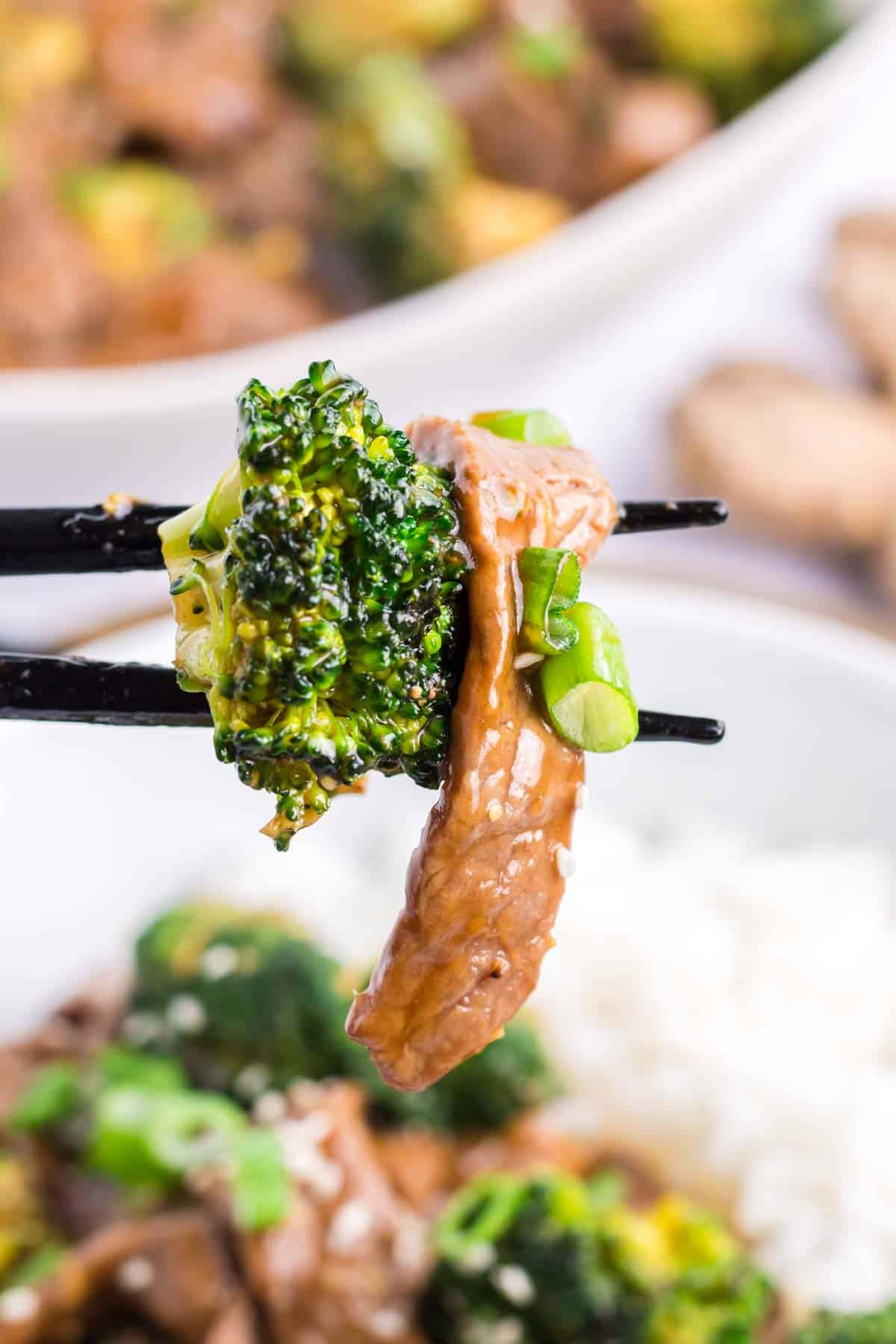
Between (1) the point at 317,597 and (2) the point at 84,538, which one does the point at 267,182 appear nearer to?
(2) the point at 84,538

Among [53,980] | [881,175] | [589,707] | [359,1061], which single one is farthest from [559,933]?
[881,175]

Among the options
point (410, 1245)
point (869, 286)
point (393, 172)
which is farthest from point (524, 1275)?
point (393, 172)

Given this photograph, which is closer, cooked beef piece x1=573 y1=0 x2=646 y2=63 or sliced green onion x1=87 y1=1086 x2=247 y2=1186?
sliced green onion x1=87 y1=1086 x2=247 y2=1186

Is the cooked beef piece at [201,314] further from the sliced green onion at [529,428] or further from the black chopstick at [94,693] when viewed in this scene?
the black chopstick at [94,693]

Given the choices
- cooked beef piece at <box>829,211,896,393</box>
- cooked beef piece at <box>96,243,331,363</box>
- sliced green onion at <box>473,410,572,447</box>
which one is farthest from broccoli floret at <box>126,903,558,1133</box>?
cooked beef piece at <box>829,211,896,393</box>

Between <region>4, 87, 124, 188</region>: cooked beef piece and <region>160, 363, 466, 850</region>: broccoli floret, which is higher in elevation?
<region>4, 87, 124, 188</region>: cooked beef piece

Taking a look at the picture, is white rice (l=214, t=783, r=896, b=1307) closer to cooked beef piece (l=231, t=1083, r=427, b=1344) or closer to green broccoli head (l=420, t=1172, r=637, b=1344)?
green broccoli head (l=420, t=1172, r=637, b=1344)

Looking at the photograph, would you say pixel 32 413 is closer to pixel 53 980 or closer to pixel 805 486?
pixel 53 980
